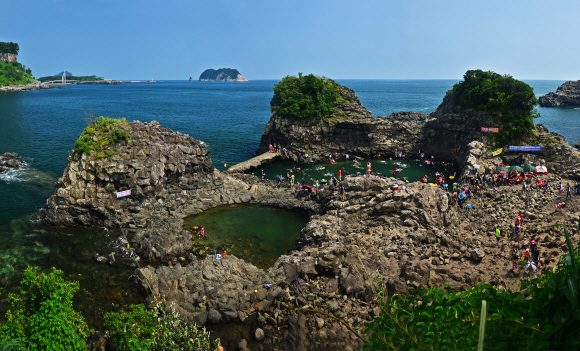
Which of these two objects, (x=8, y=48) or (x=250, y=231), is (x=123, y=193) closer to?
(x=250, y=231)

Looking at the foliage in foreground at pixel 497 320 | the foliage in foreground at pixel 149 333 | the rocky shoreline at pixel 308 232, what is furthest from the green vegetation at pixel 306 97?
the foliage in foreground at pixel 497 320

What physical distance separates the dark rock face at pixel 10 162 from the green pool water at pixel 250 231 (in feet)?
113

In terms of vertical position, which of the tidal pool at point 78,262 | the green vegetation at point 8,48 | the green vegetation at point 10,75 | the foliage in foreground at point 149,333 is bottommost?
the tidal pool at point 78,262

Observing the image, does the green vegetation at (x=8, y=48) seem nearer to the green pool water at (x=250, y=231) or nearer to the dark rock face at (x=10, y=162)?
the dark rock face at (x=10, y=162)

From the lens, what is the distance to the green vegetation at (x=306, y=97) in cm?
6209

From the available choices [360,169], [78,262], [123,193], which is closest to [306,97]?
[360,169]

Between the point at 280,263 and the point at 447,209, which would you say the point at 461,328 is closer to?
the point at 280,263

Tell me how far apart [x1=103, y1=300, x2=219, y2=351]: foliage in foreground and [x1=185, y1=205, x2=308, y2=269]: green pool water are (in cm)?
1112

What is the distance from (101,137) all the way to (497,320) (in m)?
38.3

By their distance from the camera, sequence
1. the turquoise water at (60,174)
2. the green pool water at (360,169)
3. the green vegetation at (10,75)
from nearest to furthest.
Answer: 1. the turquoise water at (60,174)
2. the green pool water at (360,169)
3. the green vegetation at (10,75)

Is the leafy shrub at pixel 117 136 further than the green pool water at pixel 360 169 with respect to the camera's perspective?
No

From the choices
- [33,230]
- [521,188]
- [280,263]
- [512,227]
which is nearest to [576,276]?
[280,263]

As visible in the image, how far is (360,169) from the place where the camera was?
5631cm

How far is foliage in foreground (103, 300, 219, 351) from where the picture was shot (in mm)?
14023
